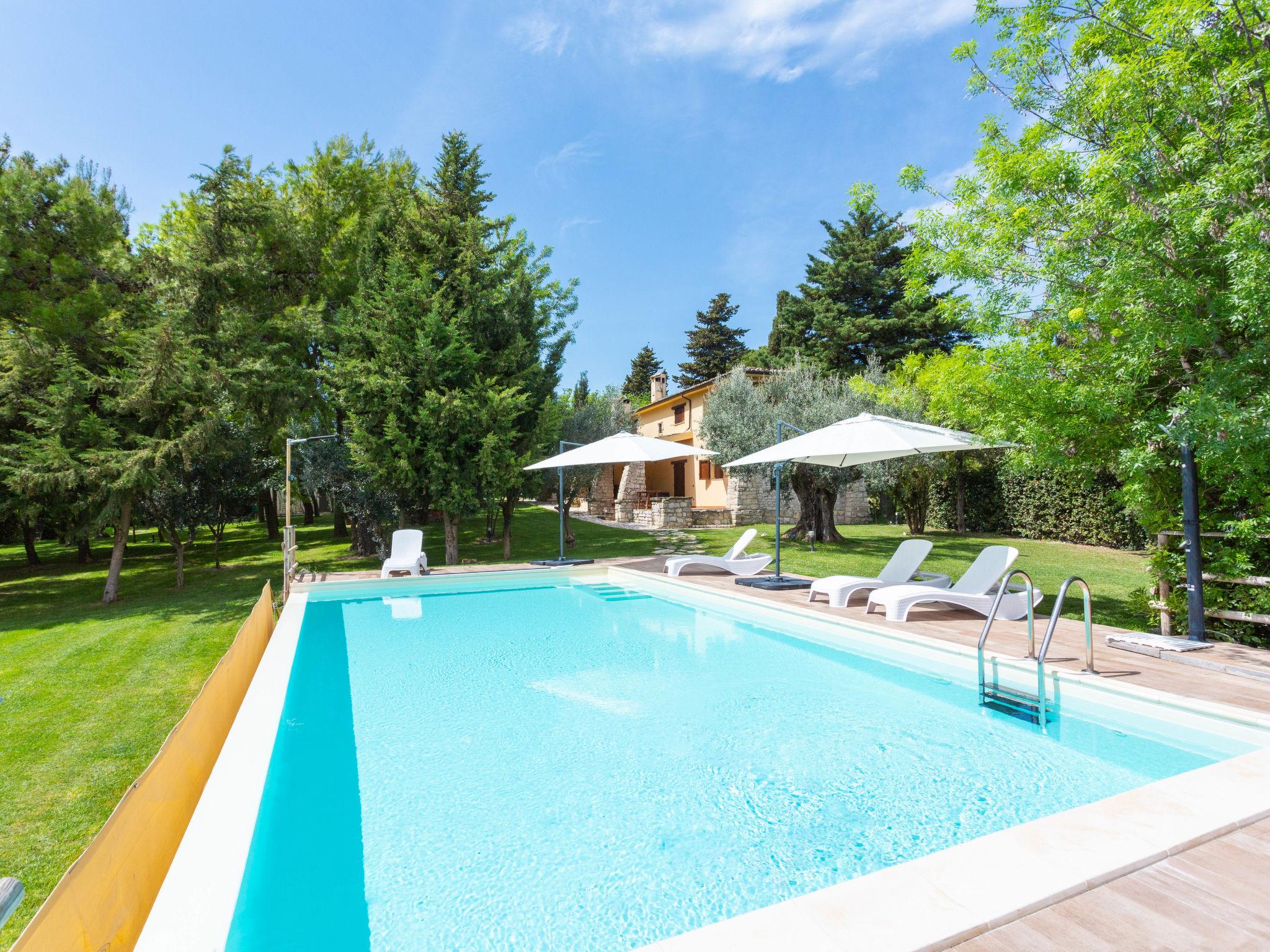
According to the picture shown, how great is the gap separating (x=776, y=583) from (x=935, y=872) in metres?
8.43

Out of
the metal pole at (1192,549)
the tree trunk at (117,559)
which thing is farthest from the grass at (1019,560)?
the tree trunk at (117,559)

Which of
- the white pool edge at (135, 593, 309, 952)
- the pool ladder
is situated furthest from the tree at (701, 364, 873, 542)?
the white pool edge at (135, 593, 309, 952)

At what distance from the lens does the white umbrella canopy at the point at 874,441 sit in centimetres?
910

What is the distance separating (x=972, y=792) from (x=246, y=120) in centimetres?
1989

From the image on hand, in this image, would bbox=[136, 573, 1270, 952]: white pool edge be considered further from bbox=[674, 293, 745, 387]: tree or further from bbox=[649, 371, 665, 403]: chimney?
bbox=[674, 293, 745, 387]: tree

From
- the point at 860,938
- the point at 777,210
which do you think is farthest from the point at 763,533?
the point at 860,938

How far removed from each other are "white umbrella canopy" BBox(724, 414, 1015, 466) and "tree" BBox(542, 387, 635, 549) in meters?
8.56

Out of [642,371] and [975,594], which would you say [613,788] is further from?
[642,371]

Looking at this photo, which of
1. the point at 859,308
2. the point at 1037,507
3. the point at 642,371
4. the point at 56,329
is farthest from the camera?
the point at 642,371

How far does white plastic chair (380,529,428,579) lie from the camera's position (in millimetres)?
13586

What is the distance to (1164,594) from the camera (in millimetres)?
6879

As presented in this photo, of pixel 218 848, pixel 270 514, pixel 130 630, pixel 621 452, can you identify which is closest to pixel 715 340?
pixel 270 514

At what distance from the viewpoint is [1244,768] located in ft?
11.8

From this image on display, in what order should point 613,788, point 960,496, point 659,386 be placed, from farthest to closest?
point 659,386, point 960,496, point 613,788
